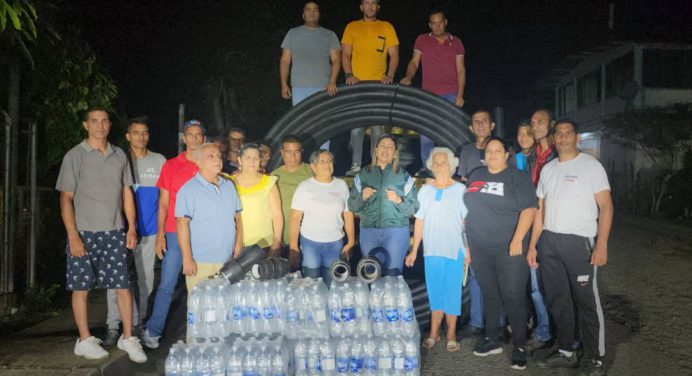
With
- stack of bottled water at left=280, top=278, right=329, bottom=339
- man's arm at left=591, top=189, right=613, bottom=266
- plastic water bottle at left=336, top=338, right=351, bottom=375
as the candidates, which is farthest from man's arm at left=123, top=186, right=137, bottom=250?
man's arm at left=591, top=189, right=613, bottom=266

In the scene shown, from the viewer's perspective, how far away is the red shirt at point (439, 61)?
7.02m

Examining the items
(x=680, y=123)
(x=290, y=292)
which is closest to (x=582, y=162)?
(x=290, y=292)

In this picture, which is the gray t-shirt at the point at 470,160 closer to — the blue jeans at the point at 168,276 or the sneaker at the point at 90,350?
the blue jeans at the point at 168,276

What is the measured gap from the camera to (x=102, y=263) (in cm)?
466

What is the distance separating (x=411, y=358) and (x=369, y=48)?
4.20m

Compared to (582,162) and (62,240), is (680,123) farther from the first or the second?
(62,240)

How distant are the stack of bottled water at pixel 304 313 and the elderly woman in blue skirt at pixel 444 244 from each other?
1390 mm

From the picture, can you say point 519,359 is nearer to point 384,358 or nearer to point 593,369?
point 593,369

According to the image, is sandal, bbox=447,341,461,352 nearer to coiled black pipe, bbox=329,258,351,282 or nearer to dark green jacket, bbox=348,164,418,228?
dark green jacket, bbox=348,164,418,228

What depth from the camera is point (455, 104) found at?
713 centimetres

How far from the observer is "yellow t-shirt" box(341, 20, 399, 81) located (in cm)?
694

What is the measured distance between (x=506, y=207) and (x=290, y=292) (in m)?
1.99

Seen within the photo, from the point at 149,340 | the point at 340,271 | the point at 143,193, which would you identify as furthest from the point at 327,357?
the point at 143,193

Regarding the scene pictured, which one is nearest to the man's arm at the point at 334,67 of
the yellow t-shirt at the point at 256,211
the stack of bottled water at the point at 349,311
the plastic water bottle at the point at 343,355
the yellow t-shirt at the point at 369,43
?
the yellow t-shirt at the point at 369,43
